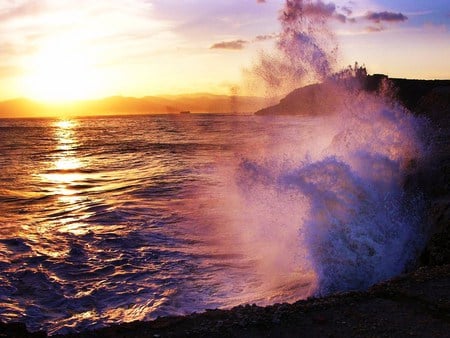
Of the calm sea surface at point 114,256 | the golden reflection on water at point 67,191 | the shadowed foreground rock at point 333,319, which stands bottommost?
the calm sea surface at point 114,256

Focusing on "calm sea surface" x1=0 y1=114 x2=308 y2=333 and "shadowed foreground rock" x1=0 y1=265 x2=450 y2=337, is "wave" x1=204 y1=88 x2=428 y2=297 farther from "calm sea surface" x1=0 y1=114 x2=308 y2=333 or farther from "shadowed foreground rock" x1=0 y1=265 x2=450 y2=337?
"shadowed foreground rock" x1=0 y1=265 x2=450 y2=337

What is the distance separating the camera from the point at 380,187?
913cm

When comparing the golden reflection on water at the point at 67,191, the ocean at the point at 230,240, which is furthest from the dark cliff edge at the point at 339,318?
the golden reflection on water at the point at 67,191

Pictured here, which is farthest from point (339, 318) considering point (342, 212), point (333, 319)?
point (342, 212)

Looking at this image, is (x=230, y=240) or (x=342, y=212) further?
(x=230, y=240)

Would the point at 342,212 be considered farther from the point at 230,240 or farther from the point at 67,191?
the point at 67,191

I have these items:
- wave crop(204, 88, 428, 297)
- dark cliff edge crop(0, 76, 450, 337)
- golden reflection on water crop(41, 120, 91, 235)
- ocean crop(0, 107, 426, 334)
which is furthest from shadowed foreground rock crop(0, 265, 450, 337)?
golden reflection on water crop(41, 120, 91, 235)

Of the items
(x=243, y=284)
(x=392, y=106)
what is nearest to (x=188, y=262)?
(x=243, y=284)

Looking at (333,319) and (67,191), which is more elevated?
(333,319)

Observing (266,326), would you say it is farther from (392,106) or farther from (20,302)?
(392,106)

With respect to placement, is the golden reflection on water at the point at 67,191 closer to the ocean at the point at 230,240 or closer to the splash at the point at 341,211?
the ocean at the point at 230,240

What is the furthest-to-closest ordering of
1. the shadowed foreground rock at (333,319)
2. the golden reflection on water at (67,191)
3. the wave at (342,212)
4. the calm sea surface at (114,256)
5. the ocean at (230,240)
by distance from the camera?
the golden reflection on water at (67,191), the wave at (342,212), the ocean at (230,240), the calm sea surface at (114,256), the shadowed foreground rock at (333,319)

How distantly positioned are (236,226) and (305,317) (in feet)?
20.5

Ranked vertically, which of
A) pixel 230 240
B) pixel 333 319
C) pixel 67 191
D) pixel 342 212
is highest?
pixel 342 212
